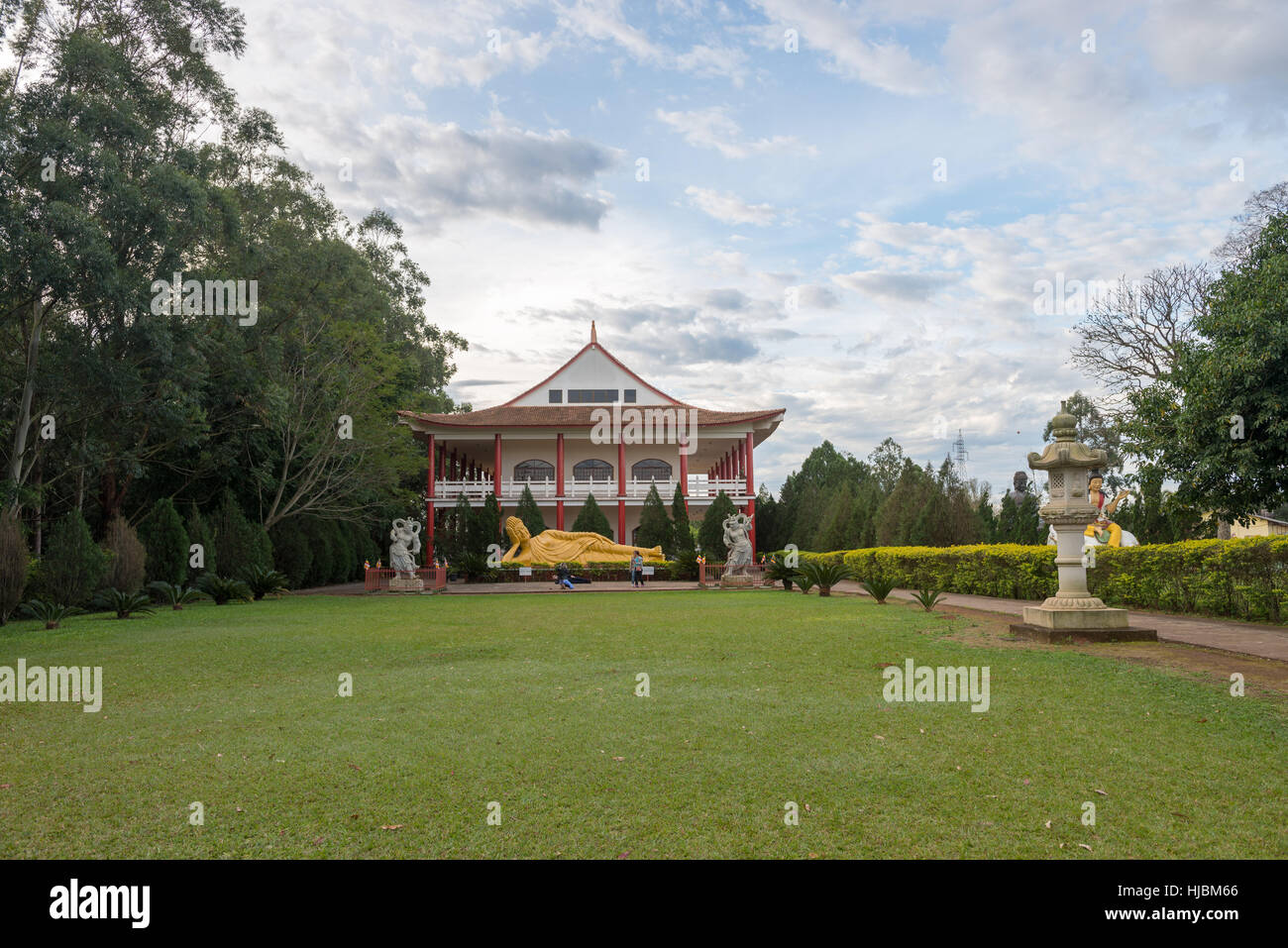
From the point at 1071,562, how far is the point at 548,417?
2764 centimetres

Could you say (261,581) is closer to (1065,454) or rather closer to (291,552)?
(291,552)

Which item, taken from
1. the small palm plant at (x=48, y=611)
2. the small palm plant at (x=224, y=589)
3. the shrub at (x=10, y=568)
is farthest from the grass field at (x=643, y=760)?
the small palm plant at (x=224, y=589)

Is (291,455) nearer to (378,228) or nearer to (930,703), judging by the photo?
(378,228)

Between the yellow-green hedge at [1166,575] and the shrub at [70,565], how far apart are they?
16391mm

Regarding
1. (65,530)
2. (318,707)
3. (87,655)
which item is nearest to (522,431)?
(65,530)

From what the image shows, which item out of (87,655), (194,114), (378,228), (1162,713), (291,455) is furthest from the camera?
(378,228)

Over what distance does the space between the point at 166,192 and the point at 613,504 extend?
74.6ft

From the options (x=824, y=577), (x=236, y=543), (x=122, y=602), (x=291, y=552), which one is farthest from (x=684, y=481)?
(x=122, y=602)

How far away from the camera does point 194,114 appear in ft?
65.1

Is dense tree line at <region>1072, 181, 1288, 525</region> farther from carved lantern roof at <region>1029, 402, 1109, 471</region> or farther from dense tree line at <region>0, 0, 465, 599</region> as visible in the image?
dense tree line at <region>0, 0, 465, 599</region>

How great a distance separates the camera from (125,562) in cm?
1623

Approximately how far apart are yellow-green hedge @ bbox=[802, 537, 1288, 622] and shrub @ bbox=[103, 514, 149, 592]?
54.4 ft

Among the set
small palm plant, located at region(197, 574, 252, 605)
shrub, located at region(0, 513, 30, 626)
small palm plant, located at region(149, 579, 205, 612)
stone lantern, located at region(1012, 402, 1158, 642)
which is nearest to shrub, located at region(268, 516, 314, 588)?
small palm plant, located at region(149, 579, 205, 612)

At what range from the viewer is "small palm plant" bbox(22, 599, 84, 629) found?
1301 centimetres
